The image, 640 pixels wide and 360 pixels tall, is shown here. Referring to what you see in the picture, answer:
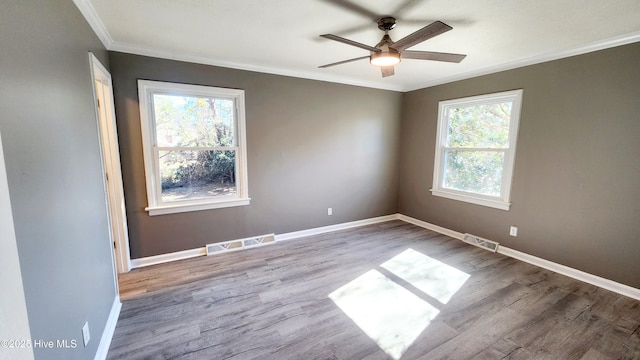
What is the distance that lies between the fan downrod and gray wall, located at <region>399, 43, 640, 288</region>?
7.06 feet

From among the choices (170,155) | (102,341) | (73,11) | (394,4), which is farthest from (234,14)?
(102,341)

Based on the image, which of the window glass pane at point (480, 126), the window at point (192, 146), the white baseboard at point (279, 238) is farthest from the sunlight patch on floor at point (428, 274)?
the window at point (192, 146)

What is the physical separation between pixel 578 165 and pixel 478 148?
1.09 m

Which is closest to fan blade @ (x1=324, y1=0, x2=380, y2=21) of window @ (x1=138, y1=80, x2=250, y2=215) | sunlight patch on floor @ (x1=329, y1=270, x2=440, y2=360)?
window @ (x1=138, y1=80, x2=250, y2=215)

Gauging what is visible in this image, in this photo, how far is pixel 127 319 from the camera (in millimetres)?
2146

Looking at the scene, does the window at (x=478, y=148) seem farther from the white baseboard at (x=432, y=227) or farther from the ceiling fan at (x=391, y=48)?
the ceiling fan at (x=391, y=48)

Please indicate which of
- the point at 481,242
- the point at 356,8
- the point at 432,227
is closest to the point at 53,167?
the point at 356,8

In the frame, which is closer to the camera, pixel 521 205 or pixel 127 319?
pixel 127 319

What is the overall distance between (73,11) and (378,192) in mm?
4320

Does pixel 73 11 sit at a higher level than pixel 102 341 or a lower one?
higher

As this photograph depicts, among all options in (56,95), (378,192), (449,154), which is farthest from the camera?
(378,192)

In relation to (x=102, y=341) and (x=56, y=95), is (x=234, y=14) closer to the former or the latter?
(x=56, y=95)

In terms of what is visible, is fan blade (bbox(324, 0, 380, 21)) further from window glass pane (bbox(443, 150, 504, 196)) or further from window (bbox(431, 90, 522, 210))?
window glass pane (bbox(443, 150, 504, 196))

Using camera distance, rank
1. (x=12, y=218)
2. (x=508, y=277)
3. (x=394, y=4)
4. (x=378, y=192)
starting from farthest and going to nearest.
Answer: (x=378, y=192) < (x=508, y=277) < (x=394, y=4) < (x=12, y=218)
